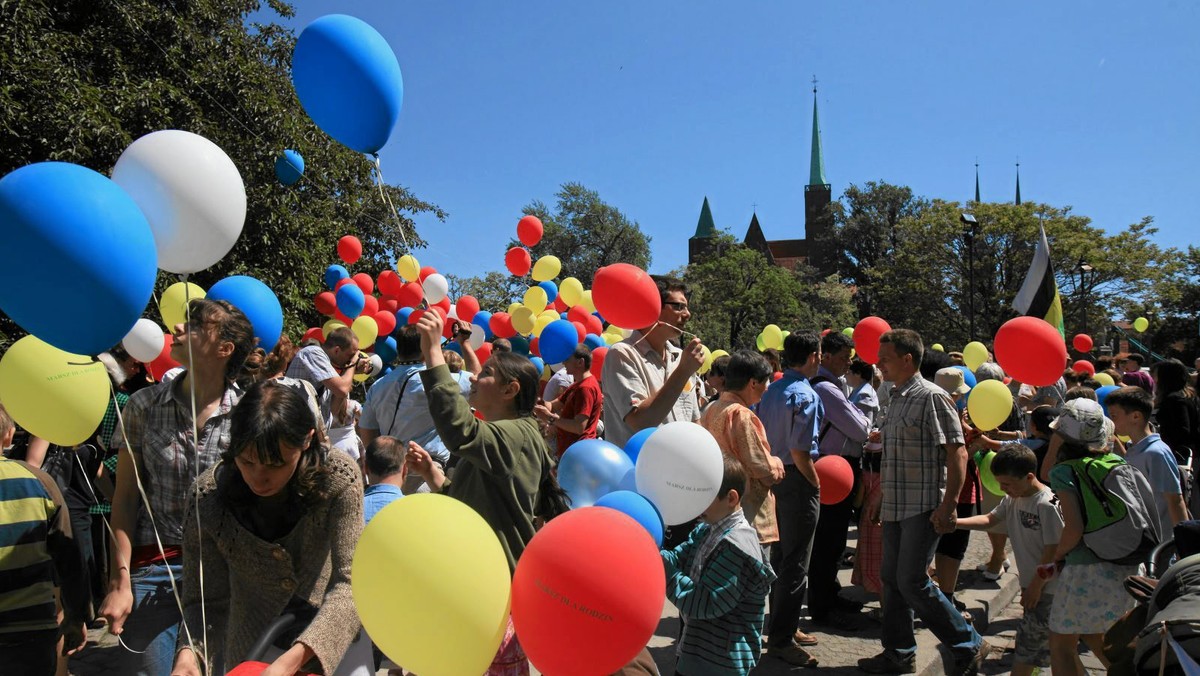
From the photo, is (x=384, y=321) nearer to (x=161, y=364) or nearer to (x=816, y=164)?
(x=161, y=364)

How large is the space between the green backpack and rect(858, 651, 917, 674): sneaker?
1214 mm

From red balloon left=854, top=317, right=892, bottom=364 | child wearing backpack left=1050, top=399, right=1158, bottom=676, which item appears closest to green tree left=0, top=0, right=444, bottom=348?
red balloon left=854, top=317, right=892, bottom=364

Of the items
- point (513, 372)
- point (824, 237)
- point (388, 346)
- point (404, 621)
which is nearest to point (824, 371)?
point (513, 372)

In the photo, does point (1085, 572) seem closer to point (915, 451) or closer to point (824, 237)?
point (915, 451)

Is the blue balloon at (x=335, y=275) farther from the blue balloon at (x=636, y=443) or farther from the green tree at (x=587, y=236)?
the green tree at (x=587, y=236)

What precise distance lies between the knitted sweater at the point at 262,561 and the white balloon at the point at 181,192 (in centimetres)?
72

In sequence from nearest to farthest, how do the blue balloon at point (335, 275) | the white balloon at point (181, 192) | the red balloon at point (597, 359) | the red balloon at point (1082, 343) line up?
the white balloon at point (181, 192)
the red balloon at point (597, 359)
the blue balloon at point (335, 275)
the red balloon at point (1082, 343)

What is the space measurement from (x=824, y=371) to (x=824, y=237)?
58.9 m

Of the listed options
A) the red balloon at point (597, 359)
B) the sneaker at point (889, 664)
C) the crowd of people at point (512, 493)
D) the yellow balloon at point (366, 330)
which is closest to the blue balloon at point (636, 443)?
the crowd of people at point (512, 493)

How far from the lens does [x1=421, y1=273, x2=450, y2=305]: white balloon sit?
10273 millimetres

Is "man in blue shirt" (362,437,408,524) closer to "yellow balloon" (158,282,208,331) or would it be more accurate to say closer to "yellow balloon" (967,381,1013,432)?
"yellow balloon" (158,282,208,331)

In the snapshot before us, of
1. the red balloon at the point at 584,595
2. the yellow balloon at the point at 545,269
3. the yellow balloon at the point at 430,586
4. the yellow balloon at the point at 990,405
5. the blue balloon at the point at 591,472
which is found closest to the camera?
the yellow balloon at the point at 430,586

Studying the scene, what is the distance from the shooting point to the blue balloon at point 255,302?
138 inches

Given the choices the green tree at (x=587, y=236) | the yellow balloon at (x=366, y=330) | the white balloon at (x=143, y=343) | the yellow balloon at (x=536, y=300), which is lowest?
the white balloon at (x=143, y=343)
